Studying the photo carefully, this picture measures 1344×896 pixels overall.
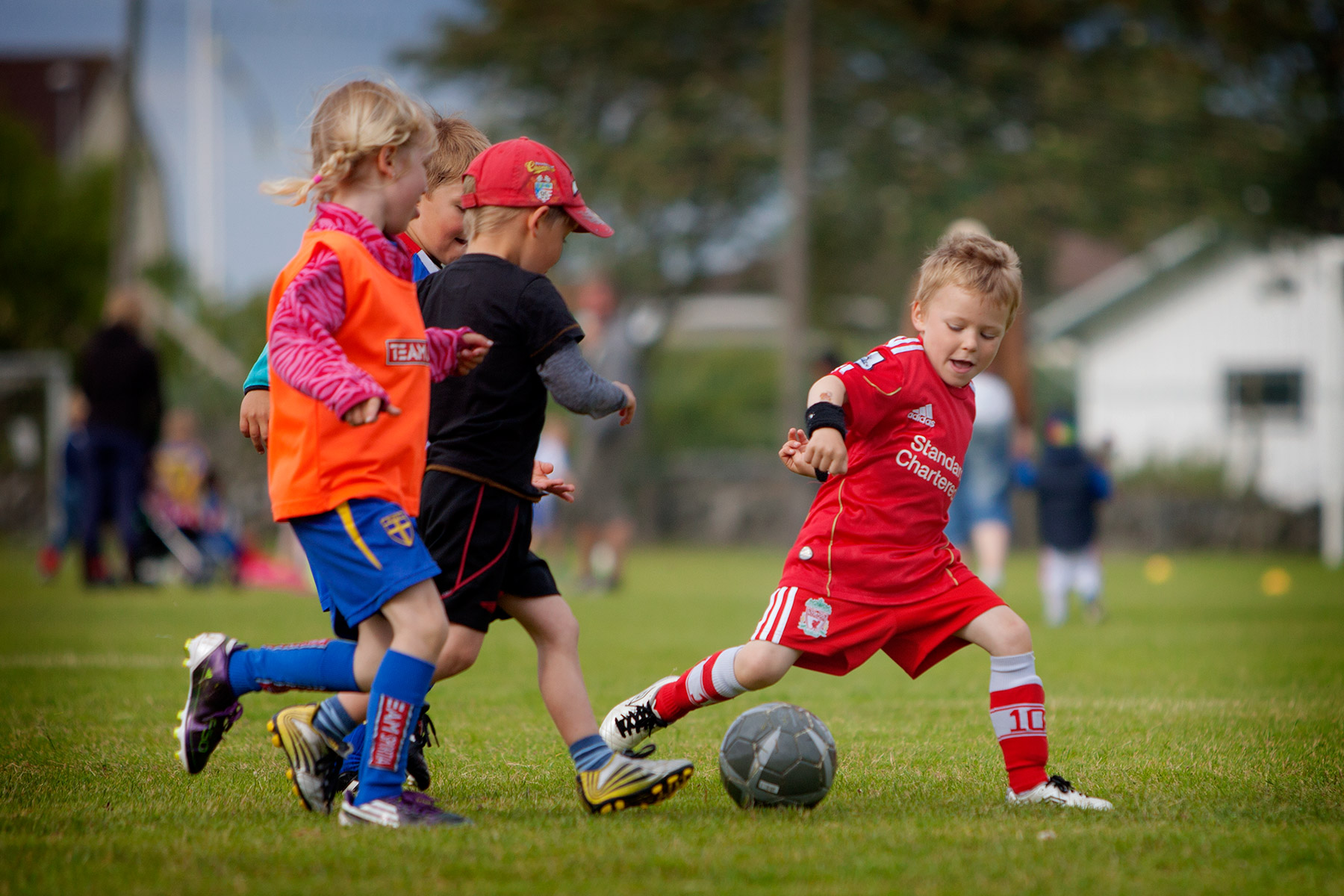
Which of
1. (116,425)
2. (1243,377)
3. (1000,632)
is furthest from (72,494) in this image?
(1243,377)

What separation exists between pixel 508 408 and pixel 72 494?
493 inches

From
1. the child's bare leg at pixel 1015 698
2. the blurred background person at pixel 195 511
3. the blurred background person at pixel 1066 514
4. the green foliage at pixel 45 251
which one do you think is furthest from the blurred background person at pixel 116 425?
the green foliage at pixel 45 251

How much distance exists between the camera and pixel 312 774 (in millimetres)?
3359

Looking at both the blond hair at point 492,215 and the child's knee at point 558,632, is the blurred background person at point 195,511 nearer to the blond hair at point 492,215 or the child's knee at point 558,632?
the child's knee at point 558,632

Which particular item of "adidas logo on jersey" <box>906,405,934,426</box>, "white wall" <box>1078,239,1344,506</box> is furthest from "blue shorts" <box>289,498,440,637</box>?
"white wall" <box>1078,239,1344,506</box>

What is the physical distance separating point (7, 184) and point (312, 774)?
29215 mm

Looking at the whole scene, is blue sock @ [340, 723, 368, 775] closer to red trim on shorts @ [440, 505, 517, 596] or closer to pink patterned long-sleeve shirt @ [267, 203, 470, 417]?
red trim on shorts @ [440, 505, 517, 596]

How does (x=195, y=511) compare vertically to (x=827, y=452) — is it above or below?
below

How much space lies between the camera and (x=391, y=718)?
312 cm

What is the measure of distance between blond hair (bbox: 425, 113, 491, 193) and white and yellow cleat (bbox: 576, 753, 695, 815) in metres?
1.74

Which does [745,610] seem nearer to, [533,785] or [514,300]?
[533,785]

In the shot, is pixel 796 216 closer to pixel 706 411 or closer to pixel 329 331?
pixel 706 411

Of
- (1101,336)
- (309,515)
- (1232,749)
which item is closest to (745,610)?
(1232,749)

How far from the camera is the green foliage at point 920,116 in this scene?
69.6ft
